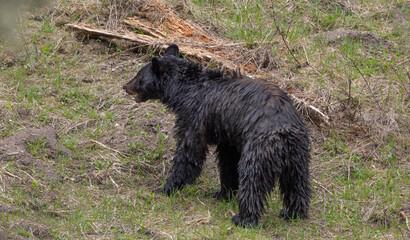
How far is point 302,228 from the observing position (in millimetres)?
5762

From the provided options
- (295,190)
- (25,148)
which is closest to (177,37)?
(25,148)

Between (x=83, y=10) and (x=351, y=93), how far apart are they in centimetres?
497

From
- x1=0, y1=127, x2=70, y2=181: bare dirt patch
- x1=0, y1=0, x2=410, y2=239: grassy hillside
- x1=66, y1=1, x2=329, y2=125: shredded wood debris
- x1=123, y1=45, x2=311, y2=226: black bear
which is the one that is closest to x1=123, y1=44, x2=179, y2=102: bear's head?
x1=123, y1=45, x2=311, y2=226: black bear

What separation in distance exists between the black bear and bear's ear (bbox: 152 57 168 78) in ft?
0.04

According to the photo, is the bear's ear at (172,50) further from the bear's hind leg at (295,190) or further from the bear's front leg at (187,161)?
the bear's hind leg at (295,190)

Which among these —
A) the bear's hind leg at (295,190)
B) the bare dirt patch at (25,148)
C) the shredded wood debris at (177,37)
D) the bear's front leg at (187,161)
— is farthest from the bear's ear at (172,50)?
the bear's hind leg at (295,190)

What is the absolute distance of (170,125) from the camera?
790cm

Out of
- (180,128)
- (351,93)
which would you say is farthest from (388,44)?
(180,128)

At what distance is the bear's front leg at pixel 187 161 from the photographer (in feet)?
20.5

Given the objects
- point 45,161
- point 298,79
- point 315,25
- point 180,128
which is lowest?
point 45,161

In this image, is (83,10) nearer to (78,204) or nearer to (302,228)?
(78,204)

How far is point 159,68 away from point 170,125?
1471mm

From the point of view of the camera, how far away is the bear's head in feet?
21.7

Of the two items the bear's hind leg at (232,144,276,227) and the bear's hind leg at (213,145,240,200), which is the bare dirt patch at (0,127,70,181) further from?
the bear's hind leg at (232,144,276,227)
